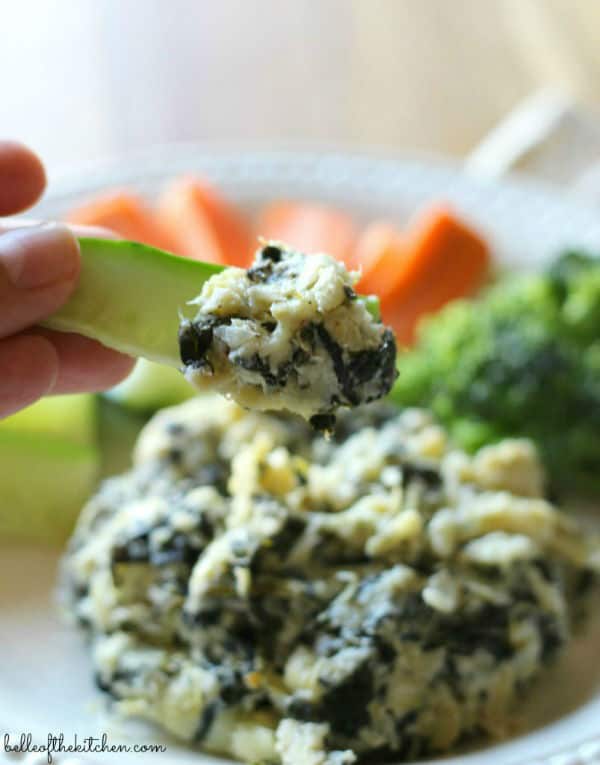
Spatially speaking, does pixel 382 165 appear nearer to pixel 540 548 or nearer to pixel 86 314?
pixel 540 548

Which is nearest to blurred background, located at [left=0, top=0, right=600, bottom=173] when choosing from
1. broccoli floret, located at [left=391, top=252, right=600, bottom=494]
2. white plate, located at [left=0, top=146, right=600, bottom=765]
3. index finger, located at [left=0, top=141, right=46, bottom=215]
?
white plate, located at [left=0, top=146, right=600, bottom=765]

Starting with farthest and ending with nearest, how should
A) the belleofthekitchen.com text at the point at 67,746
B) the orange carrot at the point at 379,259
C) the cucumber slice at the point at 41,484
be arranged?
the orange carrot at the point at 379,259, the cucumber slice at the point at 41,484, the belleofthekitchen.com text at the point at 67,746

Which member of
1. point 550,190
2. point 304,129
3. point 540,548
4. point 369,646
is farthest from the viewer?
point 304,129

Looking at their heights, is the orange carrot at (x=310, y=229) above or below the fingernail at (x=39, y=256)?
above

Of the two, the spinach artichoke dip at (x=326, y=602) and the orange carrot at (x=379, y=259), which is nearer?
the spinach artichoke dip at (x=326, y=602)

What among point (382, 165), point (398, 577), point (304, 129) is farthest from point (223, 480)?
point (304, 129)

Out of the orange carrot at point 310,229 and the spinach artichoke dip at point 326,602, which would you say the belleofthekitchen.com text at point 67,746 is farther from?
the orange carrot at point 310,229

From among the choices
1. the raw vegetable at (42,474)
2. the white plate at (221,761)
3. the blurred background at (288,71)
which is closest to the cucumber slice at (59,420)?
the raw vegetable at (42,474)
